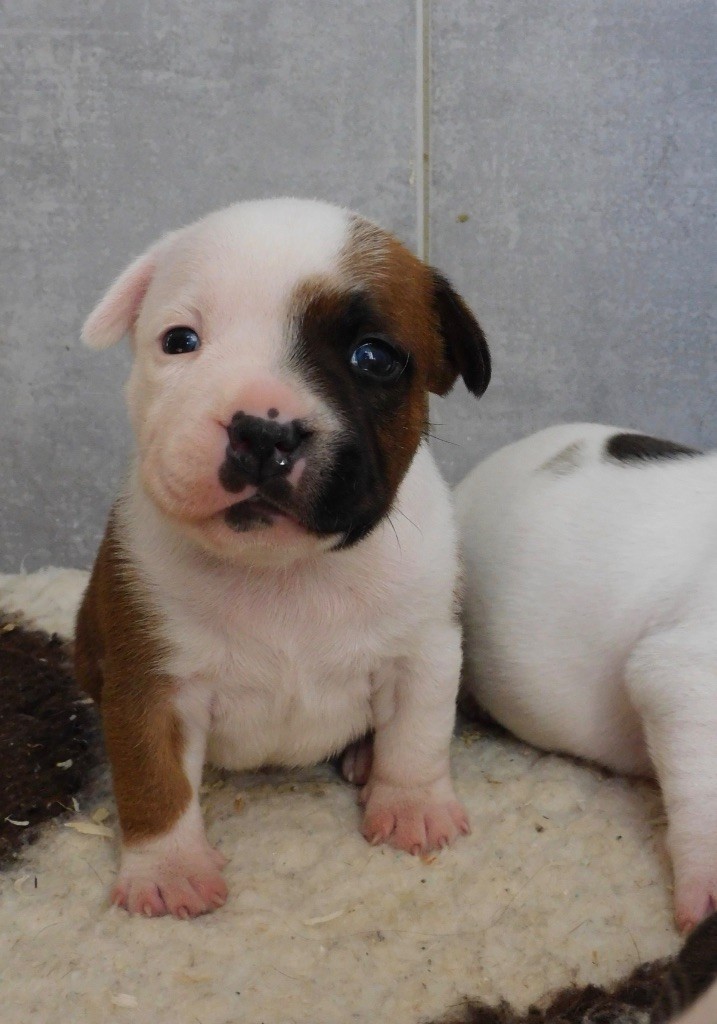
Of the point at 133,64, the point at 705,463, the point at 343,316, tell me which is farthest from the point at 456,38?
the point at 343,316

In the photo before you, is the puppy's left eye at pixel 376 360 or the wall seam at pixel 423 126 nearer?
the puppy's left eye at pixel 376 360

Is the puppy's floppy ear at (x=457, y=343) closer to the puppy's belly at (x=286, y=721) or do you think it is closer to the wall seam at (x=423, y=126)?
the puppy's belly at (x=286, y=721)

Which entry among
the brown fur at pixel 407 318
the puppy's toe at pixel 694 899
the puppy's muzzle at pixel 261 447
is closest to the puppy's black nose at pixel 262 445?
the puppy's muzzle at pixel 261 447

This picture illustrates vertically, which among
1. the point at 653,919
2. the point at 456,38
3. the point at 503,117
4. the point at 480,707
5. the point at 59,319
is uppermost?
the point at 456,38

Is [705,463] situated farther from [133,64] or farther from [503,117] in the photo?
[133,64]

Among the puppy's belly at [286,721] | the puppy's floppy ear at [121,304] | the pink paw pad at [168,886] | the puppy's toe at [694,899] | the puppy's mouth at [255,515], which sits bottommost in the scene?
the pink paw pad at [168,886]

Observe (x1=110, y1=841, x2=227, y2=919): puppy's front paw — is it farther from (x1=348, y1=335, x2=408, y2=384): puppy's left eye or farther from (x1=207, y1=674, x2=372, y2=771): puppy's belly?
(x1=348, y1=335, x2=408, y2=384): puppy's left eye

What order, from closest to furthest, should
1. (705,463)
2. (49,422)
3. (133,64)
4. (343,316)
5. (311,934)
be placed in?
(343,316) < (311,934) < (705,463) < (133,64) < (49,422)

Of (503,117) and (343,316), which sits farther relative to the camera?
(503,117)
